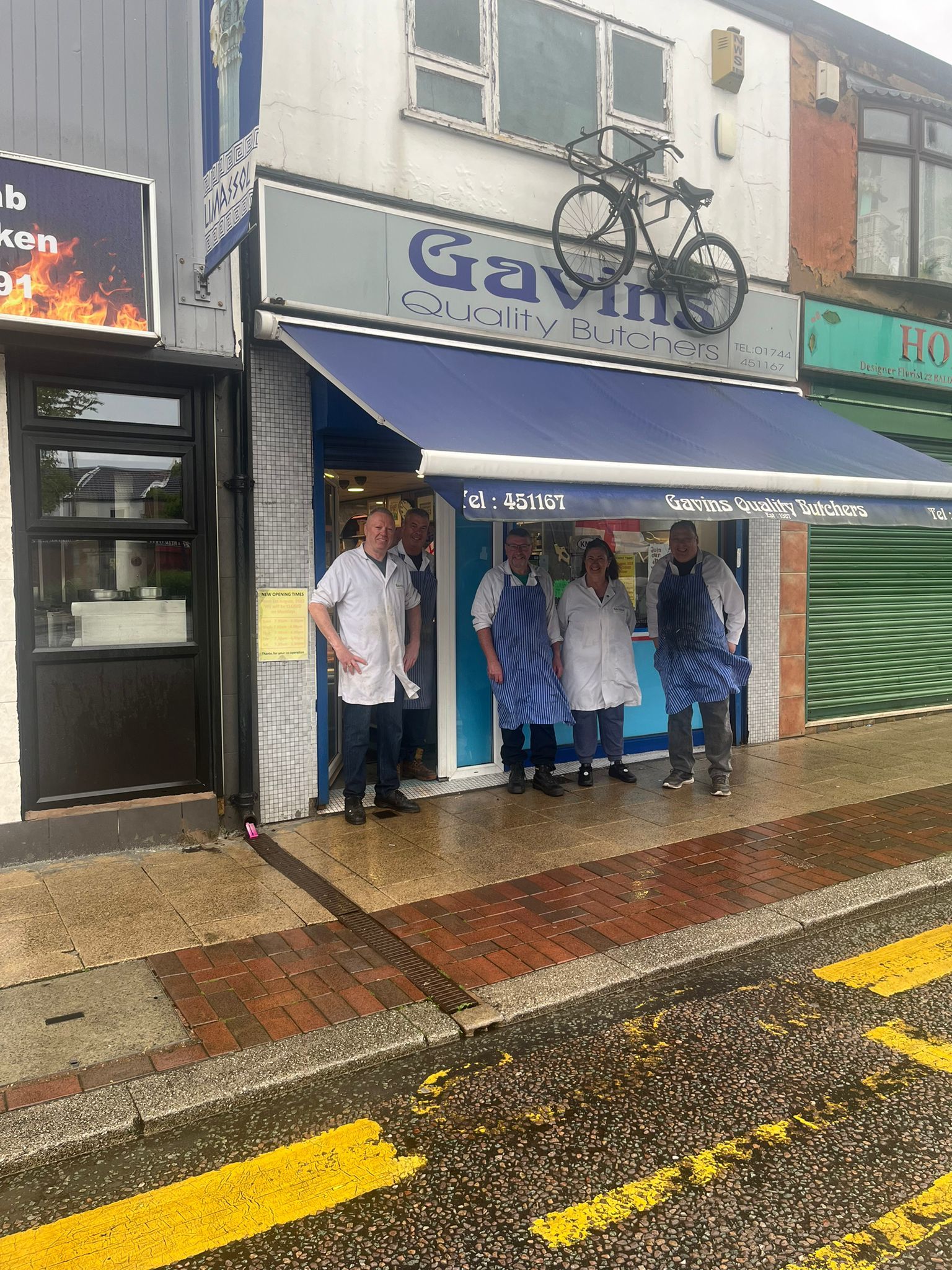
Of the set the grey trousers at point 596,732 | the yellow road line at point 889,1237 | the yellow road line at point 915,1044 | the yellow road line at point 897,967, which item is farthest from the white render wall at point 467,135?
the yellow road line at point 889,1237

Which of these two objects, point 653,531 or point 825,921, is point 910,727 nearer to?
point 653,531

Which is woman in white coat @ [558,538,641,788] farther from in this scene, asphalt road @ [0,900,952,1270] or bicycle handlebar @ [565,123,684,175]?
asphalt road @ [0,900,952,1270]

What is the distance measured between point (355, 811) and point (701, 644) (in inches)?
110

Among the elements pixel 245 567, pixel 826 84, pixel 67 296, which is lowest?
pixel 245 567

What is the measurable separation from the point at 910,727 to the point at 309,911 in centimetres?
730

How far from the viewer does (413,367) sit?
604cm

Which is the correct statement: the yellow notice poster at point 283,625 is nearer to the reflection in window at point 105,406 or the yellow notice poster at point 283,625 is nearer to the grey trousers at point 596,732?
the reflection in window at point 105,406

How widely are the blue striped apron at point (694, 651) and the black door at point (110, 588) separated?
339 cm

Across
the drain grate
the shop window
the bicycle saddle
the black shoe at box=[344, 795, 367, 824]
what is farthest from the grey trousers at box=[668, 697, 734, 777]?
the shop window

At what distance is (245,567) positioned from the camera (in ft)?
19.8

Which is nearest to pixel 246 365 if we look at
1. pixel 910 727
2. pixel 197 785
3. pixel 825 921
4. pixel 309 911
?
pixel 197 785

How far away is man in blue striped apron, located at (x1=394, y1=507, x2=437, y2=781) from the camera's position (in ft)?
22.7

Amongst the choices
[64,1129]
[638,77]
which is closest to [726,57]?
[638,77]

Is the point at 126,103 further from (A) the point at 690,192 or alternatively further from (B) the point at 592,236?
(A) the point at 690,192
